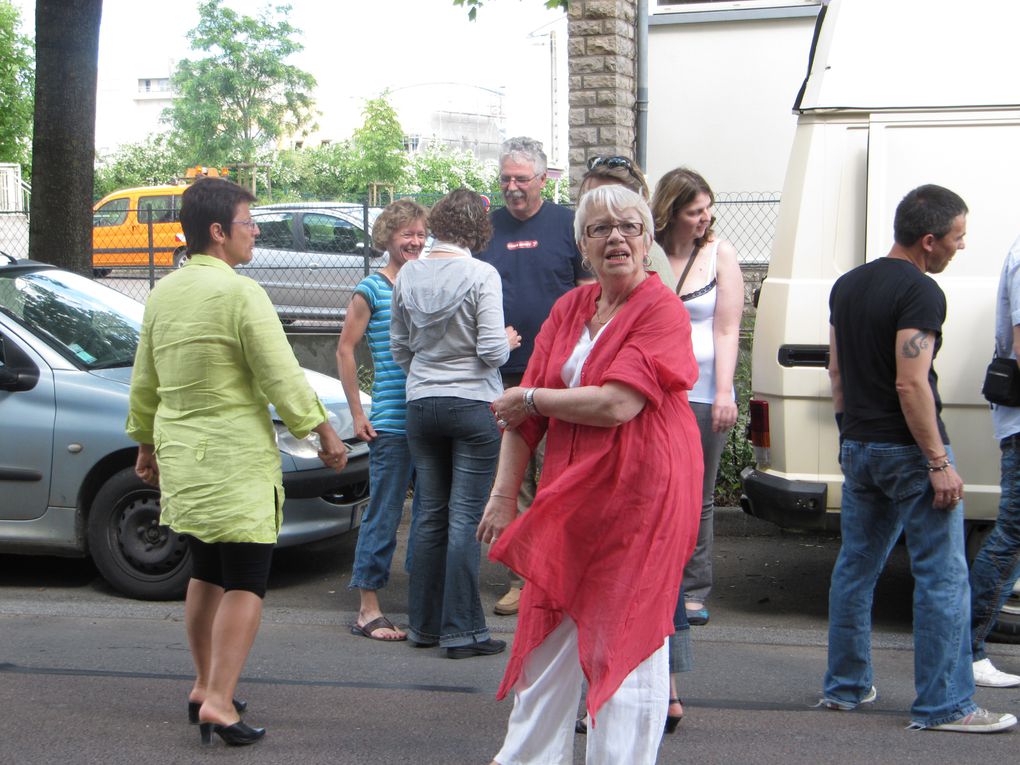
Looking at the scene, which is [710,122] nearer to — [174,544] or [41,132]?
[41,132]

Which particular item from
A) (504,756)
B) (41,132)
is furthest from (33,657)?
(41,132)

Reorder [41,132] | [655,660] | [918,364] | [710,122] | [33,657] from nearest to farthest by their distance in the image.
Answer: [655,660] → [918,364] → [33,657] → [41,132] → [710,122]

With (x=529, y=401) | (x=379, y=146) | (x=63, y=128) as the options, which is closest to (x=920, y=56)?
(x=529, y=401)

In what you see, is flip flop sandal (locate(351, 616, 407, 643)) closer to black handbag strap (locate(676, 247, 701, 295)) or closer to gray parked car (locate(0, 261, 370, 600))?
gray parked car (locate(0, 261, 370, 600))

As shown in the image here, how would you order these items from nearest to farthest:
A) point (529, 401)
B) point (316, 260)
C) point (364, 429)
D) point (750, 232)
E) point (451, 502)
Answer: point (529, 401) < point (451, 502) < point (364, 429) < point (750, 232) < point (316, 260)

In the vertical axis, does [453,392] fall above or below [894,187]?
below

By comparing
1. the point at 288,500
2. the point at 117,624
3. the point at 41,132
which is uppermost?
the point at 41,132

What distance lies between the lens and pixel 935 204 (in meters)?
4.08

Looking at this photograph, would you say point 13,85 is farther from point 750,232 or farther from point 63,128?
point 63,128

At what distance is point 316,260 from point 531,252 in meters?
6.84

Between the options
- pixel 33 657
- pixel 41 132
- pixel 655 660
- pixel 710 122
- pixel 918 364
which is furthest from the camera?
pixel 710 122

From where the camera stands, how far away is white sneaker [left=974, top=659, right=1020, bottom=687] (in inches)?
184

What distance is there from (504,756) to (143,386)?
173 cm

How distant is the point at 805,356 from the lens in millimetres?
5113
